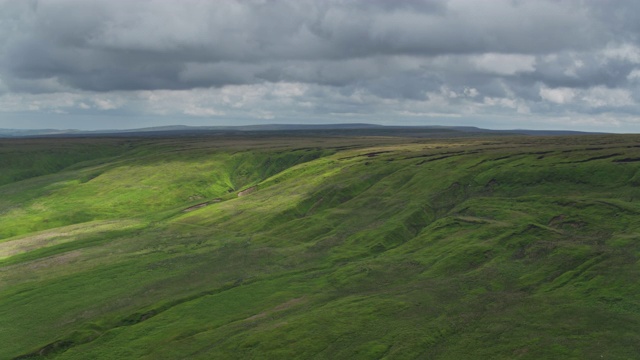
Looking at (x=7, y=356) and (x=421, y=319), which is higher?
(x=421, y=319)

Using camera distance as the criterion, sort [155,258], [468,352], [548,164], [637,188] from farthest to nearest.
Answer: [548,164], [637,188], [155,258], [468,352]

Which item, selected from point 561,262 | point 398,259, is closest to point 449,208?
point 398,259

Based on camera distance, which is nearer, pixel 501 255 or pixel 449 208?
pixel 501 255

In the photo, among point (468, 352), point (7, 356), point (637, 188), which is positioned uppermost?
point (637, 188)

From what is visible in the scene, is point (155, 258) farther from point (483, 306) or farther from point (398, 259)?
point (483, 306)

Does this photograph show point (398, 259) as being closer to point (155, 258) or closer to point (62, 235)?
point (155, 258)

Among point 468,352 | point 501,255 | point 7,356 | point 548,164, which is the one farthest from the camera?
point 548,164
